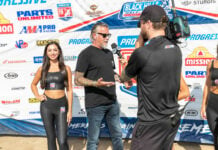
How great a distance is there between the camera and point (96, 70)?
11.3 ft

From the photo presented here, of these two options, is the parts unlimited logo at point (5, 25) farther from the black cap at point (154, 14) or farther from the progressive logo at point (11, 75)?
the black cap at point (154, 14)

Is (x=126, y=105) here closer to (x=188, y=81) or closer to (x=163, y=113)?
(x=188, y=81)

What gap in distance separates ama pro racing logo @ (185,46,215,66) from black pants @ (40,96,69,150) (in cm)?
234

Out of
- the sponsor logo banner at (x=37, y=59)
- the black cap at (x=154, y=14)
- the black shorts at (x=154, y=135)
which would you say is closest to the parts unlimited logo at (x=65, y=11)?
the sponsor logo banner at (x=37, y=59)

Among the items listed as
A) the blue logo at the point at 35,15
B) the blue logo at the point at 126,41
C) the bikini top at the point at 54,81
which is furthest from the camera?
the blue logo at the point at 35,15

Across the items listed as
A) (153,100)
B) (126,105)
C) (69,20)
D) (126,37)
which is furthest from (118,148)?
(69,20)

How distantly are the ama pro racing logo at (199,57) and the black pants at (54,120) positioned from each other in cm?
234

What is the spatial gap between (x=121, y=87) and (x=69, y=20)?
1634 millimetres

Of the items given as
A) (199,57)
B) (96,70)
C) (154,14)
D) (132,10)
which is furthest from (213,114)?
(132,10)

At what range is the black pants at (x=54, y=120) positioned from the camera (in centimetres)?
371

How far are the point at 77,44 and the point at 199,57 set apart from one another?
2.25 m

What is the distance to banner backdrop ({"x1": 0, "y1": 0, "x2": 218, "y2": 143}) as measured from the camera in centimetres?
454

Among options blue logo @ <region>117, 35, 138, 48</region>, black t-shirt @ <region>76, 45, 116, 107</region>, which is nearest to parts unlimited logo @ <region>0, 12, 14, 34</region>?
blue logo @ <region>117, 35, 138, 48</region>

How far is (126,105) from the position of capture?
504 cm
